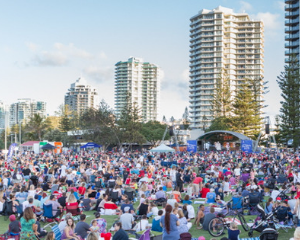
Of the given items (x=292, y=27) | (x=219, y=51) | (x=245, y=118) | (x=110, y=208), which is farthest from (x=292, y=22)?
(x=110, y=208)

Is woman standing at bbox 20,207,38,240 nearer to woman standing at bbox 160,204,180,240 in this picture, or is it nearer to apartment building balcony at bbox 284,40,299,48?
woman standing at bbox 160,204,180,240

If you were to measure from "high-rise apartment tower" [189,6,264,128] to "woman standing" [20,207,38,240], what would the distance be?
119 m

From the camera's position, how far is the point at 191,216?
39.4 ft

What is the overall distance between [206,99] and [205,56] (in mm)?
14426

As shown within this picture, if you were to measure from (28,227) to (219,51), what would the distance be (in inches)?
4811

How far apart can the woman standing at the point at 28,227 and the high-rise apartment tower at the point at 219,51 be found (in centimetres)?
11862

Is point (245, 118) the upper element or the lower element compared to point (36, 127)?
upper

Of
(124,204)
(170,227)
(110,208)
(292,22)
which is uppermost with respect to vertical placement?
(292,22)

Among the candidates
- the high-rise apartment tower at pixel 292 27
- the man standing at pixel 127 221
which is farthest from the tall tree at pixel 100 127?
the high-rise apartment tower at pixel 292 27

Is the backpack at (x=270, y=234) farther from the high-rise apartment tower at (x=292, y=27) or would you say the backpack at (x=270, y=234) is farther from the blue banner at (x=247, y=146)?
the high-rise apartment tower at (x=292, y=27)

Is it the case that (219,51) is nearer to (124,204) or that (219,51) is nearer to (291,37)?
(291,37)

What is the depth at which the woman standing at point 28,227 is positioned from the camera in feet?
30.0

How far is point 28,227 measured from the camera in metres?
9.20

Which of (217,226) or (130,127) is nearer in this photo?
(217,226)
